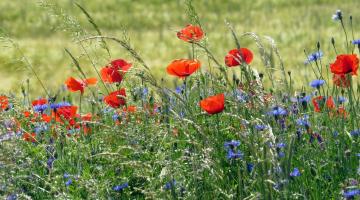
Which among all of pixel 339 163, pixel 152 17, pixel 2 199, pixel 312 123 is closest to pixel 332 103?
pixel 312 123

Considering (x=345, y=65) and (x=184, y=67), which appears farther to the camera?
(x=184, y=67)

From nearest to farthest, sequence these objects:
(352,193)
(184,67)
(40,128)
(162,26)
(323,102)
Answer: (352,193) < (184,67) < (323,102) < (40,128) < (162,26)

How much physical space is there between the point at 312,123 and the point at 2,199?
148 cm

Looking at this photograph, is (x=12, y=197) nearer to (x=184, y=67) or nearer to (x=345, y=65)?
(x=184, y=67)

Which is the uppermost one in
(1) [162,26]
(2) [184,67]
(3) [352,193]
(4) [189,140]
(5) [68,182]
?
(2) [184,67]

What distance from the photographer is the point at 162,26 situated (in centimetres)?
2373

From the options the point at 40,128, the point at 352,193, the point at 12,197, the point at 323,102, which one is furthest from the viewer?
the point at 40,128

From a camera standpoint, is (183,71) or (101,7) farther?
(101,7)

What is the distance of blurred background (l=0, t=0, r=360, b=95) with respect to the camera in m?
18.1

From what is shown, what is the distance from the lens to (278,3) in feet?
83.1

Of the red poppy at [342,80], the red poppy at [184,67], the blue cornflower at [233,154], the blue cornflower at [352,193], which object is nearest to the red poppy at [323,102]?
the red poppy at [342,80]

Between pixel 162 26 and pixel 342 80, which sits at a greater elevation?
pixel 342 80

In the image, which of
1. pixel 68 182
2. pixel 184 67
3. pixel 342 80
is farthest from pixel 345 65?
pixel 68 182

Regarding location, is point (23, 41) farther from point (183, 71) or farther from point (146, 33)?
point (183, 71)
